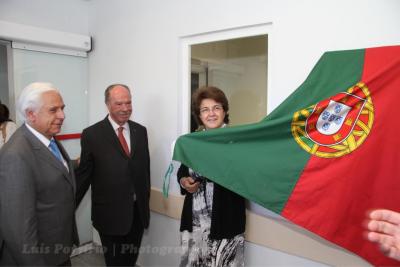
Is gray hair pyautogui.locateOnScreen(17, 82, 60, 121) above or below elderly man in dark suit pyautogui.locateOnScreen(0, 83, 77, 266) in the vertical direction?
above

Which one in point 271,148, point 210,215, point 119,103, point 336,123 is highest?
point 119,103

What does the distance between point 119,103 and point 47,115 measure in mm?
604

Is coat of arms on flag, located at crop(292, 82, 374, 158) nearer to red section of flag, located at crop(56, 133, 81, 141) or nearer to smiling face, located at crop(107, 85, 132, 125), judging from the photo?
smiling face, located at crop(107, 85, 132, 125)

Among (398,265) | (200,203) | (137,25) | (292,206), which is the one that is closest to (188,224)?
(200,203)

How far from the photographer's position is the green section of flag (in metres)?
1.34

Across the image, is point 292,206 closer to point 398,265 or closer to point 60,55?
point 398,265

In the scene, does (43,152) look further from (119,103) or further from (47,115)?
(119,103)

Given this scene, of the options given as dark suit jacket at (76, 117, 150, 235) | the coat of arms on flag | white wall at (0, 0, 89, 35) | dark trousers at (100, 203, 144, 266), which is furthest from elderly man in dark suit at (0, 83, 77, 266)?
white wall at (0, 0, 89, 35)

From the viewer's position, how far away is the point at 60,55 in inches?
111

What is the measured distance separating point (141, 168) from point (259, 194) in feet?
2.95

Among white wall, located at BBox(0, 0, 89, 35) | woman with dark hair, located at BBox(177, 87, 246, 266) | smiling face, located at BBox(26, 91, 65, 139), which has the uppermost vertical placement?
white wall, located at BBox(0, 0, 89, 35)

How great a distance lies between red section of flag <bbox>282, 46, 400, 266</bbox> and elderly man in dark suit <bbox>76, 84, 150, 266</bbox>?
1.08 m

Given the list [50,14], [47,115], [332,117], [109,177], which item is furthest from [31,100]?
[50,14]

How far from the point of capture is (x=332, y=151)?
130cm
